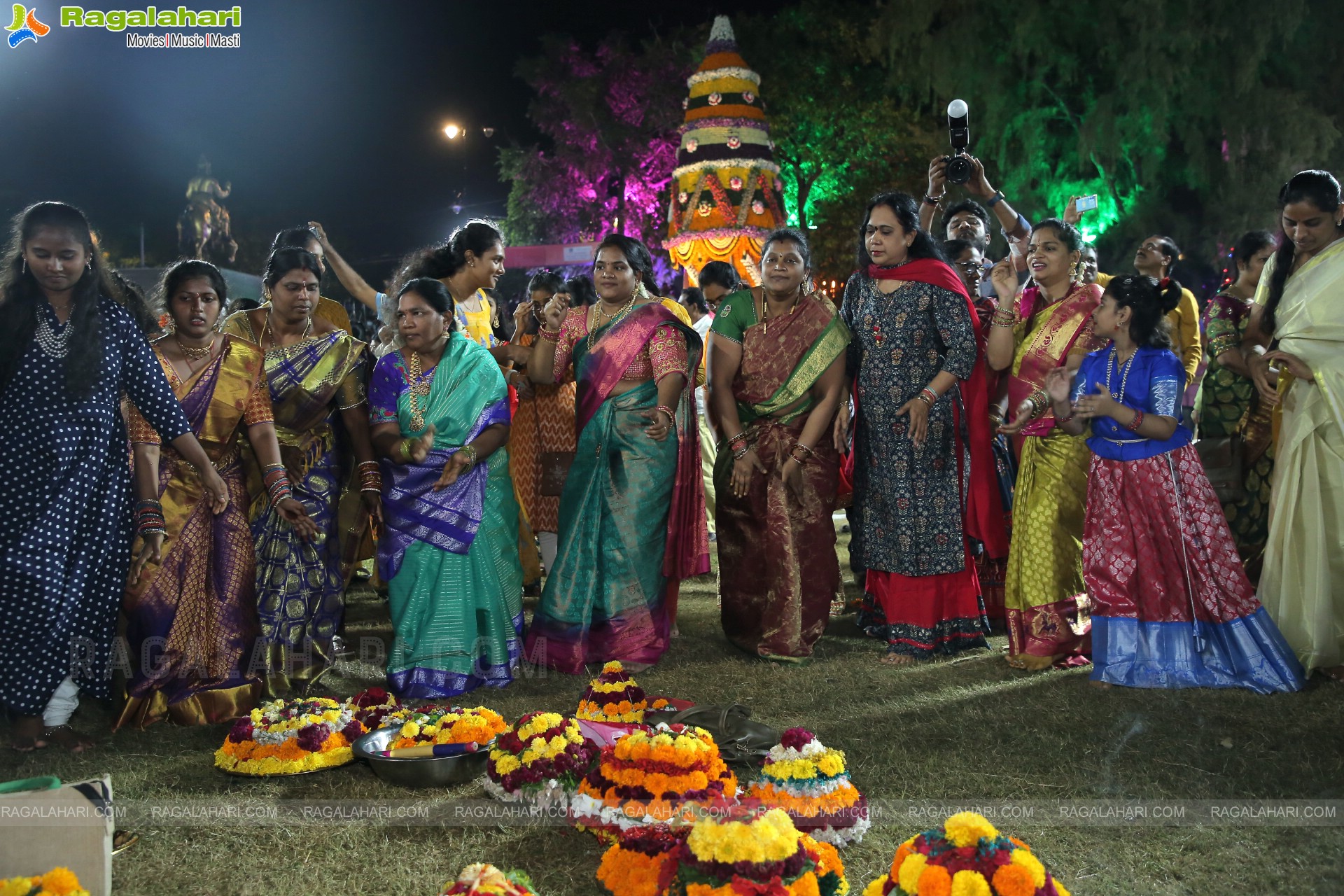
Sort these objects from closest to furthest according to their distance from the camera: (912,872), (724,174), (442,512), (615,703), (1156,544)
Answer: (912,872) → (615,703) → (1156,544) → (442,512) → (724,174)

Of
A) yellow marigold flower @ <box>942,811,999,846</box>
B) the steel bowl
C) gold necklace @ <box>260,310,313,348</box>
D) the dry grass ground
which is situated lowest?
the dry grass ground

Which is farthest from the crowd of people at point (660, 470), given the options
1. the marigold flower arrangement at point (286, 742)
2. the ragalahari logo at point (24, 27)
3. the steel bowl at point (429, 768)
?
the ragalahari logo at point (24, 27)

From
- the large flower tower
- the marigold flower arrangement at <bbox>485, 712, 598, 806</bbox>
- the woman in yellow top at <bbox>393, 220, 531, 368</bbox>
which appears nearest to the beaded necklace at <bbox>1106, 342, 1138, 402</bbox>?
the marigold flower arrangement at <bbox>485, 712, 598, 806</bbox>

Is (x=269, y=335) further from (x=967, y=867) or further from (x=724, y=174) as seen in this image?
(x=724, y=174)

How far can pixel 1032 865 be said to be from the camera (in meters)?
1.93

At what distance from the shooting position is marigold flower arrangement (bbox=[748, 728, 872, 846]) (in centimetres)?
263

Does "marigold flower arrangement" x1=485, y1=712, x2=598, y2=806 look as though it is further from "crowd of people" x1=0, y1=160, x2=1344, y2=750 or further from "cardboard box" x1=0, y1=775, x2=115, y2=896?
"crowd of people" x1=0, y1=160, x2=1344, y2=750

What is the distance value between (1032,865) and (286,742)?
93.7 inches

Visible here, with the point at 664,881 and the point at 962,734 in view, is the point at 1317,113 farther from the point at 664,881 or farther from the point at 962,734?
the point at 664,881

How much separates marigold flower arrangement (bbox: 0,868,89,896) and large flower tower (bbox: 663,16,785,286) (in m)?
14.3

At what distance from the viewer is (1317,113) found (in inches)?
591

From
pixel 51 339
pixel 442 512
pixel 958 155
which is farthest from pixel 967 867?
pixel 958 155

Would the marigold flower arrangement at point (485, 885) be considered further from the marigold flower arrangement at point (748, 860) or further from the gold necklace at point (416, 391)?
the gold necklace at point (416, 391)

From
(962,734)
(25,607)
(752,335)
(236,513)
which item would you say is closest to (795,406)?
(752,335)
